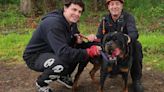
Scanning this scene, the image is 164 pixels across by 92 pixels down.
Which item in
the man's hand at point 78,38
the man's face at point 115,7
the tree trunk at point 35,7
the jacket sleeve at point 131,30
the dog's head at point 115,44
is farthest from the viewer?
the tree trunk at point 35,7

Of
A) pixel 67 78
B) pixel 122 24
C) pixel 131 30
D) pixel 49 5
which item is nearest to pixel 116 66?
pixel 131 30

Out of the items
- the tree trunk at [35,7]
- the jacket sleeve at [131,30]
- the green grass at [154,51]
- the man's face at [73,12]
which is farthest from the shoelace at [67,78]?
the tree trunk at [35,7]

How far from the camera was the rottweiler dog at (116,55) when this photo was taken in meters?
4.30

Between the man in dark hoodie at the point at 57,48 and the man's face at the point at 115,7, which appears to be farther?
the man's face at the point at 115,7

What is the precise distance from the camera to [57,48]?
441 cm

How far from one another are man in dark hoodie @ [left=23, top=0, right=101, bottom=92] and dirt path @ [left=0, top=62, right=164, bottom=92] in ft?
1.58

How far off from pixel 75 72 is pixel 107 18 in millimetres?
951

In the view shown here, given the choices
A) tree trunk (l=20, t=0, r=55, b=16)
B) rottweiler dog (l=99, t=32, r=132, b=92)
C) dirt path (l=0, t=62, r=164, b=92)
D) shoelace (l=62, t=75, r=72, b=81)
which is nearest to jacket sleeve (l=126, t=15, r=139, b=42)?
rottweiler dog (l=99, t=32, r=132, b=92)

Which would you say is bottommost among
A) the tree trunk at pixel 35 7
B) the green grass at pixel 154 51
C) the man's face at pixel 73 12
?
the tree trunk at pixel 35 7

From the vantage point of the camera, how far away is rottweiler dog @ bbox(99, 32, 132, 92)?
4297 mm

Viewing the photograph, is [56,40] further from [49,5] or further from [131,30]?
[49,5]

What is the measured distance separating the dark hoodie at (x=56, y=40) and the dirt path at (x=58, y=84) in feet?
2.29

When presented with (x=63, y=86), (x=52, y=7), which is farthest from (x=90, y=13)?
(x=63, y=86)

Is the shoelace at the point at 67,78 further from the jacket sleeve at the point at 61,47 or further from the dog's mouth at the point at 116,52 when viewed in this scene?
the dog's mouth at the point at 116,52
